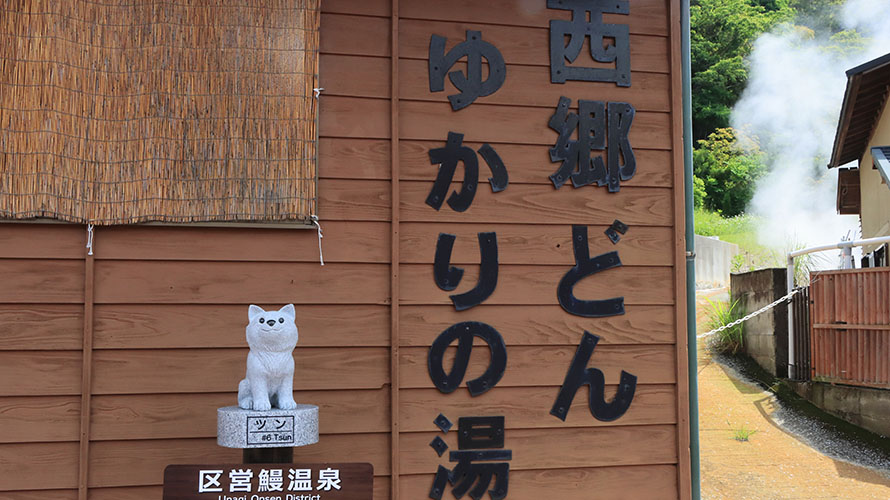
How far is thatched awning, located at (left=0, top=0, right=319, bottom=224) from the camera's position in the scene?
11.2ft

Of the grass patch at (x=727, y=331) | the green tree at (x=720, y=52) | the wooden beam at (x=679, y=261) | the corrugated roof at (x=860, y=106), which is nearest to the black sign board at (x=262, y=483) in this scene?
the wooden beam at (x=679, y=261)

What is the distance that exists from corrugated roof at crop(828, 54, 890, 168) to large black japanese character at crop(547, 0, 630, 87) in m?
7.00

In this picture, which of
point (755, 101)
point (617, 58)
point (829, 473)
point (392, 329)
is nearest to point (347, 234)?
point (392, 329)

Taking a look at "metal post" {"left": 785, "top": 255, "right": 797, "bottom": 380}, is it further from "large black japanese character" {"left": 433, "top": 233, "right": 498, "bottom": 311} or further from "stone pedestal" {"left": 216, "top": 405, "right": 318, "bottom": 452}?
"stone pedestal" {"left": 216, "top": 405, "right": 318, "bottom": 452}

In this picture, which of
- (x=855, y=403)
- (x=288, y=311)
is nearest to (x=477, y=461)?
(x=288, y=311)

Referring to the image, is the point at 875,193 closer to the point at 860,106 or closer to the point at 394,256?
the point at 860,106

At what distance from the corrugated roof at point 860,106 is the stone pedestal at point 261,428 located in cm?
916

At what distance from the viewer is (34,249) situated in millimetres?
3408

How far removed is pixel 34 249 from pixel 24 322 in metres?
0.32

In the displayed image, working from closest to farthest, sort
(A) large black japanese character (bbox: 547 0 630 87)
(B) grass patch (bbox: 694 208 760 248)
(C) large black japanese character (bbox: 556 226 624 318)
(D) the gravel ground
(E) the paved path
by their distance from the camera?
(C) large black japanese character (bbox: 556 226 624 318), (A) large black japanese character (bbox: 547 0 630 87), (E) the paved path, (D) the gravel ground, (B) grass patch (bbox: 694 208 760 248)

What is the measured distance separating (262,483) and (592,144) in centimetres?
225

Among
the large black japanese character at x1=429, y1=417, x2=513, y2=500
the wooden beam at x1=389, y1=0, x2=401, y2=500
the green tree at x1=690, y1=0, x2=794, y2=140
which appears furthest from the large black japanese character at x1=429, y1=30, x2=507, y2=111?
the green tree at x1=690, y1=0, x2=794, y2=140

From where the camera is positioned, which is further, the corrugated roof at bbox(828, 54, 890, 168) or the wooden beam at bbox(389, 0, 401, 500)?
the corrugated roof at bbox(828, 54, 890, 168)

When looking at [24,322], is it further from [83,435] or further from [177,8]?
[177,8]
